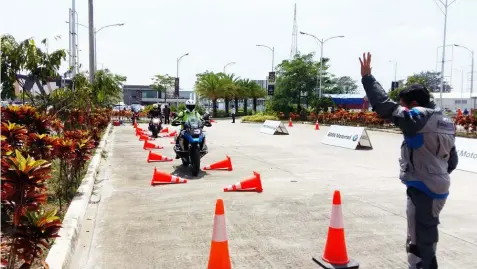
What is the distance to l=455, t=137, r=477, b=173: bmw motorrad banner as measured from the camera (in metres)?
11.1

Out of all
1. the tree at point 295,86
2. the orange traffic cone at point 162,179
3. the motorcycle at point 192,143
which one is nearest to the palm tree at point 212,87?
the tree at point 295,86

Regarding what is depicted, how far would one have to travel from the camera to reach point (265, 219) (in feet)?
21.0

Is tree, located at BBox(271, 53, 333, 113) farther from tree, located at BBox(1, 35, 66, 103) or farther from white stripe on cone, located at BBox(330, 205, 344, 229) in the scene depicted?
white stripe on cone, located at BBox(330, 205, 344, 229)

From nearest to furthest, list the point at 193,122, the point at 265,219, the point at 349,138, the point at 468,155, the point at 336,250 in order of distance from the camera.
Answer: the point at 336,250
the point at 265,219
the point at 193,122
the point at 468,155
the point at 349,138

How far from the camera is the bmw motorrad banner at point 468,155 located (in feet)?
36.4

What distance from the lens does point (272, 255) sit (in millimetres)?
4902

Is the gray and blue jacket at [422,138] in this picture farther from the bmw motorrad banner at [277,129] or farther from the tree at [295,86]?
the tree at [295,86]

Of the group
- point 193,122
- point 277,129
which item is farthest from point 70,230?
point 277,129

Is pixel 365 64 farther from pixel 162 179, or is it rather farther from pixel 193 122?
pixel 193 122

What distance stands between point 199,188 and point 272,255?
3.96 meters

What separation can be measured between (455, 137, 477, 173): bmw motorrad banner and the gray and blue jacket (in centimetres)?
818

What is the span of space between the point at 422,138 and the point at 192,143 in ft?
21.9

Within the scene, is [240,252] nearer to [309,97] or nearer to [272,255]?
[272,255]

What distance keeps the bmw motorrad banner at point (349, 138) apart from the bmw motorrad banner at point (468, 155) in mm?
4636
